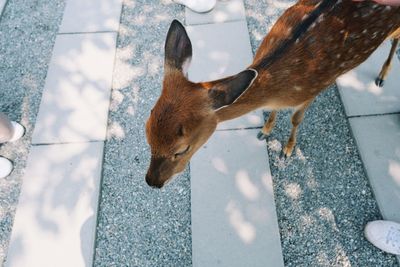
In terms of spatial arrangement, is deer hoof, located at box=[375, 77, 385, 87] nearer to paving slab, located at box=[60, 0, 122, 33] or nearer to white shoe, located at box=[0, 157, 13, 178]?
paving slab, located at box=[60, 0, 122, 33]

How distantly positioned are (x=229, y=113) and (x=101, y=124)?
1655 millimetres

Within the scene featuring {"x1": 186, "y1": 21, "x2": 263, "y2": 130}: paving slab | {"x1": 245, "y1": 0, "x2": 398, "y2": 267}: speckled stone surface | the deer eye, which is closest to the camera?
the deer eye

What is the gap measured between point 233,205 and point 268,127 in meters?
0.76

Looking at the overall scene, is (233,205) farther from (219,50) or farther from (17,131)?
(17,131)

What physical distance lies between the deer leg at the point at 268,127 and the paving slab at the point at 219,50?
744 mm

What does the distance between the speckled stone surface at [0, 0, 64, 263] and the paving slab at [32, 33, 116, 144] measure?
115mm

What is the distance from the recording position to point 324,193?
3408 millimetres

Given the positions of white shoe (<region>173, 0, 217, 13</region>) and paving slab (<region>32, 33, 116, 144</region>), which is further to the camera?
white shoe (<region>173, 0, 217, 13</region>)

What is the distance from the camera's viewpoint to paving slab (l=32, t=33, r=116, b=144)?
3.82 meters

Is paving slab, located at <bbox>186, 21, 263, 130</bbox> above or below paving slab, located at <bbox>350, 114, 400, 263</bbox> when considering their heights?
above

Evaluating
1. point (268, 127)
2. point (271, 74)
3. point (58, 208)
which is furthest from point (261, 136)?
point (58, 208)

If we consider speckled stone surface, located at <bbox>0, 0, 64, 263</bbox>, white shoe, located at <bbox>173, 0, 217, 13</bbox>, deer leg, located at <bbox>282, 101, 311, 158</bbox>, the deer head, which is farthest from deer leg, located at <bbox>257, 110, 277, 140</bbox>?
speckled stone surface, located at <bbox>0, 0, 64, 263</bbox>

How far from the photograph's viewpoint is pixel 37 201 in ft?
11.5

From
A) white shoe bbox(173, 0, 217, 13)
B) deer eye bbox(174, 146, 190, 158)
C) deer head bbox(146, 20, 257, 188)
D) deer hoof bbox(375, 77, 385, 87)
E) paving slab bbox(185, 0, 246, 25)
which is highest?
deer head bbox(146, 20, 257, 188)
